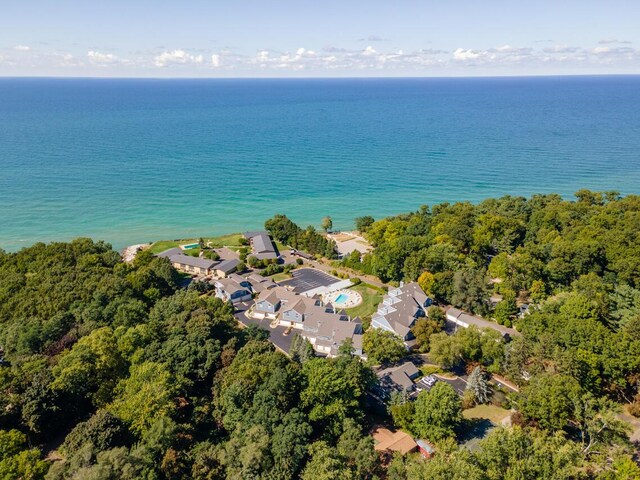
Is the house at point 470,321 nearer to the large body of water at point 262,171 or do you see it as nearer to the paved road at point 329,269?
the paved road at point 329,269

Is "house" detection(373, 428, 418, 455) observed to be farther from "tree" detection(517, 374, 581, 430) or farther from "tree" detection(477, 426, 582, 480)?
"tree" detection(517, 374, 581, 430)

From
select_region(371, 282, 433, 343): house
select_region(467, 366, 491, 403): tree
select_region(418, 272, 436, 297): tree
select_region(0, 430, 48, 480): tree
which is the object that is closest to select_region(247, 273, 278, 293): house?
select_region(371, 282, 433, 343): house

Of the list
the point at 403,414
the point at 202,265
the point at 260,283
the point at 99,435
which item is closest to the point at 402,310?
the point at 403,414

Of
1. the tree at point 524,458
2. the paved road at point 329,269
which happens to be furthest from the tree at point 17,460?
the paved road at point 329,269

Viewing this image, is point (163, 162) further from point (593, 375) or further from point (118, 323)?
point (593, 375)

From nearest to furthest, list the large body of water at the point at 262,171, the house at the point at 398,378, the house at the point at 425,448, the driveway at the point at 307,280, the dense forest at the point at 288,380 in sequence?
the dense forest at the point at 288,380
the house at the point at 425,448
the house at the point at 398,378
the driveway at the point at 307,280
the large body of water at the point at 262,171

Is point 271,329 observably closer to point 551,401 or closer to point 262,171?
point 551,401
